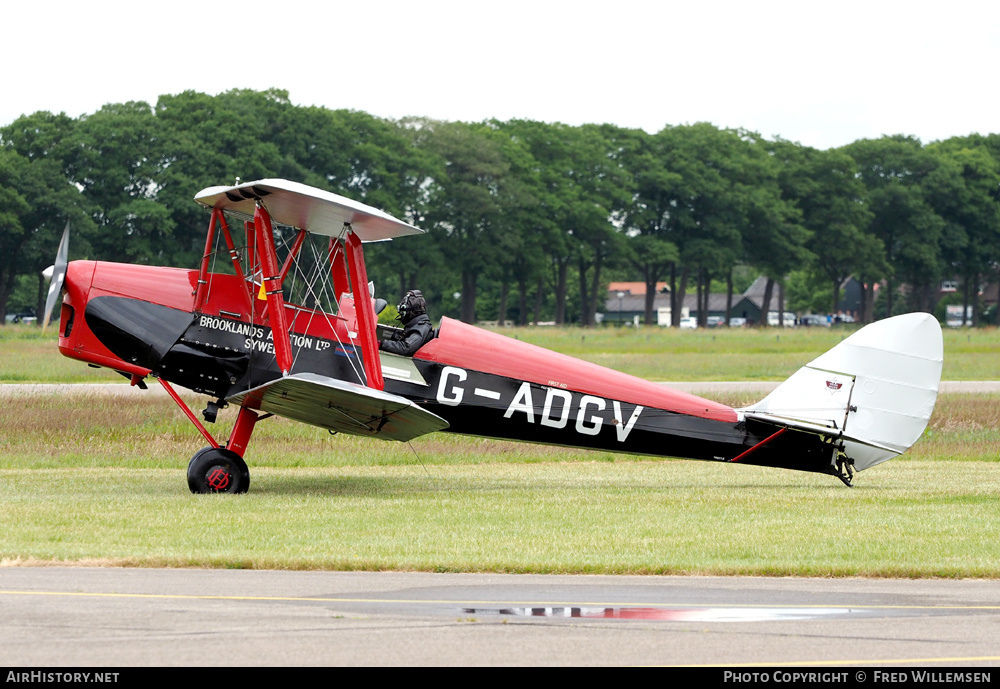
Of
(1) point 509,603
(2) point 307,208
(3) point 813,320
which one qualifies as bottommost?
(1) point 509,603

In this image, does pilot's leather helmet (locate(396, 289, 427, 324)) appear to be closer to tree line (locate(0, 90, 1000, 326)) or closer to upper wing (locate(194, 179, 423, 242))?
upper wing (locate(194, 179, 423, 242))

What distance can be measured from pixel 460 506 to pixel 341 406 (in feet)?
5.83

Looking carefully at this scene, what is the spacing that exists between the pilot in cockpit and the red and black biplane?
0.37 ft

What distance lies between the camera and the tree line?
70.4 metres

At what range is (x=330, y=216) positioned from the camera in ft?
42.6

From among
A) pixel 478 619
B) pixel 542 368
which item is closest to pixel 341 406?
pixel 542 368

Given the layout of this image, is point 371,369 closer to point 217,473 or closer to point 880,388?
point 217,473

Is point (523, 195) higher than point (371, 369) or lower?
higher

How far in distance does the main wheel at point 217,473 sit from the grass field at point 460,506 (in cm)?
30

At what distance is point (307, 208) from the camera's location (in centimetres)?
1278

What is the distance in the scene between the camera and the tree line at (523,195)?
70.4 meters
